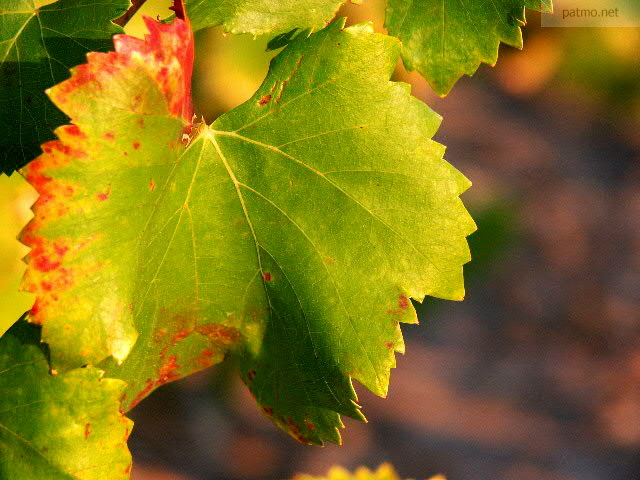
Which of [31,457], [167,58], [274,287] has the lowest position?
[31,457]

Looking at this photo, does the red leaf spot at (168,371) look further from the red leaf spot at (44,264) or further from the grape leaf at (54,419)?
the red leaf spot at (44,264)

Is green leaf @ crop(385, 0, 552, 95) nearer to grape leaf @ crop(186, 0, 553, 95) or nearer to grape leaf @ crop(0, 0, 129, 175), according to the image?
grape leaf @ crop(186, 0, 553, 95)

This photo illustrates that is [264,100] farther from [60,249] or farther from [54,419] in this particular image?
[54,419]

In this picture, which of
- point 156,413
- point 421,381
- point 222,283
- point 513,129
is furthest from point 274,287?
point 513,129

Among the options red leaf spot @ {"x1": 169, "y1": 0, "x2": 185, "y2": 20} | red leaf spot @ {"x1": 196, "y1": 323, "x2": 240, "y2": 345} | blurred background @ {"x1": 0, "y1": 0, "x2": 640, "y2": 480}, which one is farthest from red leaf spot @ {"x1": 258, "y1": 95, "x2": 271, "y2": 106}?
blurred background @ {"x1": 0, "y1": 0, "x2": 640, "y2": 480}

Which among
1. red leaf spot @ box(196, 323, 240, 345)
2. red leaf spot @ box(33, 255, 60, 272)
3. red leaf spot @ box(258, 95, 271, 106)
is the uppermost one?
red leaf spot @ box(258, 95, 271, 106)

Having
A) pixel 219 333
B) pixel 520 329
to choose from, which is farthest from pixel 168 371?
pixel 520 329

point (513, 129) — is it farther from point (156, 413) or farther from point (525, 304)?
point (156, 413)
